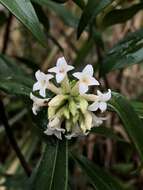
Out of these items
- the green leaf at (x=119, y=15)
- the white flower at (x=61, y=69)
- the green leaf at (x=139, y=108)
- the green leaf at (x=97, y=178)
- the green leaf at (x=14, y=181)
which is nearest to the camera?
the white flower at (x=61, y=69)

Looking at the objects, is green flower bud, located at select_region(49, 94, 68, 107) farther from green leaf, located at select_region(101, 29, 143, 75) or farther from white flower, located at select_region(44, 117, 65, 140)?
green leaf, located at select_region(101, 29, 143, 75)

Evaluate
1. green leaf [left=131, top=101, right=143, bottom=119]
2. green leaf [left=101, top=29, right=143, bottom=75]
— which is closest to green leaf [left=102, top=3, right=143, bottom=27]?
green leaf [left=101, top=29, right=143, bottom=75]

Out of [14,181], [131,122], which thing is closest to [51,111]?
[131,122]

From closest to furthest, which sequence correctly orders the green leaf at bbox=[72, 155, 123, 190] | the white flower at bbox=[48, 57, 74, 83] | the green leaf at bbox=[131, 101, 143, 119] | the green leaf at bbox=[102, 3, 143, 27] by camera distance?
1. the white flower at bbox=[48, 57, 74, 83]
2. the green leaf at bbox=[131, 101, 143, 119]
3. the green leaf at bbox=[72, 155, 123, 190]
4. the green leaf at bbox=[102, 3, 143, 27]

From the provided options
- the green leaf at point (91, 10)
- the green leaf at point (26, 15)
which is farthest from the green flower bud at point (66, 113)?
the green leaf at point (91, 10)

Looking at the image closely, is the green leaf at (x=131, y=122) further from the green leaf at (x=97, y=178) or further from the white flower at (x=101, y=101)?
the green leaf at (x=97, y=178)

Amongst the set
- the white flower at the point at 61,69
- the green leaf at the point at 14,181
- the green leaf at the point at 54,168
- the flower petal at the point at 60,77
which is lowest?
the green leaf at the point at 14,181

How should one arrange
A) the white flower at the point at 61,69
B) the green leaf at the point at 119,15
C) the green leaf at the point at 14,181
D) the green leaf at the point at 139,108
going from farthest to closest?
the green leaf at the point at 14,181
the green leaf at the point at 119,15
the green leaf at the point at 139,108
the white flower at the point at 61,69
